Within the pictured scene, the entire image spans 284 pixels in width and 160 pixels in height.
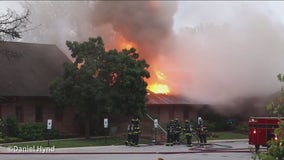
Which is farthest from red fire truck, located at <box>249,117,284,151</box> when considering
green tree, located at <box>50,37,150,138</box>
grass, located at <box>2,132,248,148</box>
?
green tree, located at <box>50,37,150,138</box>

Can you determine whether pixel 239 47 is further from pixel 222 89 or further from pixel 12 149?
pixel 12 149

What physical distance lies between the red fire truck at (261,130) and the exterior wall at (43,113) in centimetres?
1524

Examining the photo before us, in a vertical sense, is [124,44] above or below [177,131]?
above

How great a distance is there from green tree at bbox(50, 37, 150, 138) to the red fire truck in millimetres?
9809

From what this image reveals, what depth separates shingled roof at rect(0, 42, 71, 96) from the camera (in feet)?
104

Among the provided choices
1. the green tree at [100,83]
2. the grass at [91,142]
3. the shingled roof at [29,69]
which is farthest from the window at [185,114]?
the shingled roof at [29,69]

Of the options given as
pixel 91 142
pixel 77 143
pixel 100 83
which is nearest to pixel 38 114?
pixel 100 83

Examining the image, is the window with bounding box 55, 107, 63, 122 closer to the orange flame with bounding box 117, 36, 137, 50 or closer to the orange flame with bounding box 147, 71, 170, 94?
the orange flame with bounding box 117, 36, 137, 50

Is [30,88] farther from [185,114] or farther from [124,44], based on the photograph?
[185,114]

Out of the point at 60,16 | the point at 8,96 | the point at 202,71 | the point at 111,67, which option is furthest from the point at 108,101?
the point at 60,16

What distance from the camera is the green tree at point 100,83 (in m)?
28.5

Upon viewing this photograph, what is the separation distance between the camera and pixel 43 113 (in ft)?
108

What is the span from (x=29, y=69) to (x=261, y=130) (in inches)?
723

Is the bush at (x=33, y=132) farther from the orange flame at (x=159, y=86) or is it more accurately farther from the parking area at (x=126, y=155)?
the orange flame at (x=159, y=86)
